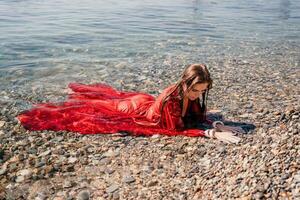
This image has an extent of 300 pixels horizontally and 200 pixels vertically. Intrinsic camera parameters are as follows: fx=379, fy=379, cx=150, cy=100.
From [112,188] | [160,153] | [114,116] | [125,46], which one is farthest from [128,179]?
[125,46]

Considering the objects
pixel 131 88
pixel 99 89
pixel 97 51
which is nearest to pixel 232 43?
pixel 97 51

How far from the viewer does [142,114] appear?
33.1ft

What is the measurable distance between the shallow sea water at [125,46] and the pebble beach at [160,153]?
0.58ft

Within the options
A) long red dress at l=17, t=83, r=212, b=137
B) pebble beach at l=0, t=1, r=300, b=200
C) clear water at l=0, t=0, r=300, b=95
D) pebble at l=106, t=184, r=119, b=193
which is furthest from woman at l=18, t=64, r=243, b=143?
clear water at l=0, t=0, r=300, b=95

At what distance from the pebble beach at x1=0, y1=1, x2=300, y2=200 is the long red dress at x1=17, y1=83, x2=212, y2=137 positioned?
215 mm

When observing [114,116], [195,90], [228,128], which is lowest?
[114,116]

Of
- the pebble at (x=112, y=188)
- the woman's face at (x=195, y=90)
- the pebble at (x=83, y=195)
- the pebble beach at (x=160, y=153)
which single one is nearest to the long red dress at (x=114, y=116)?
the pebble beach at (x=160, y=153)

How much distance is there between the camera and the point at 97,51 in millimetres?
20281

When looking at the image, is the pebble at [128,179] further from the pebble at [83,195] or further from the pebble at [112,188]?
the pebble at [83,195]

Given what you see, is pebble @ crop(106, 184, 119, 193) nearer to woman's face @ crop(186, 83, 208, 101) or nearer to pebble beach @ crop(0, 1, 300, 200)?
pebble beach @ crop(0, 1, 300, 200)

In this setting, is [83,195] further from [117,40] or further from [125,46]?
[117,40]

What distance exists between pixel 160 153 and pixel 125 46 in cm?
1376

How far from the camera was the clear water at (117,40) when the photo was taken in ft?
55.0

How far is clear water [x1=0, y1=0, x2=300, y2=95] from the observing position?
16.8 m
